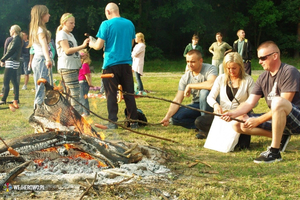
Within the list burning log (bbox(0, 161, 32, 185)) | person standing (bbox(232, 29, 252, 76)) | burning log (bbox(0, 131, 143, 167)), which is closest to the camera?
burning log (bbox(0, 161, 32, 185))

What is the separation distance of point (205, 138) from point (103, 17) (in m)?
20.6

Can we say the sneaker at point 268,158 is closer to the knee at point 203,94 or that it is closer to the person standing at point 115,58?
the knee at point 203,94

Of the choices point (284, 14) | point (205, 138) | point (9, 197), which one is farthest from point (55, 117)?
point (284, 14)

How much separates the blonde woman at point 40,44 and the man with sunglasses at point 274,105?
10.8 ft

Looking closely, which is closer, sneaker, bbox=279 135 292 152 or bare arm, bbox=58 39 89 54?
sneaker, bbox=279 135 292 152

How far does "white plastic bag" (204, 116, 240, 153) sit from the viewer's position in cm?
507

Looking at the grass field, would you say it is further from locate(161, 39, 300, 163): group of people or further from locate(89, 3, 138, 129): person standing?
locate(89, 3, 138, 129): person standing

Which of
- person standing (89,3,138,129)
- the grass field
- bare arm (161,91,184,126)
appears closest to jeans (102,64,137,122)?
person standing (89,3,138,129)

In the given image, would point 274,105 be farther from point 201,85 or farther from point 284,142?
point 201,85

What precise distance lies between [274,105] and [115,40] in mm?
2998

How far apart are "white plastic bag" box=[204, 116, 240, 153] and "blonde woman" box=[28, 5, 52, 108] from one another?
2866 mm

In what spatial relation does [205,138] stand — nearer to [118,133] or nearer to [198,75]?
[198,75]

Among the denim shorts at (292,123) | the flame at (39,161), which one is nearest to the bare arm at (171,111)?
the denim shorts at (292,123)

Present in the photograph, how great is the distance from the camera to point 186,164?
4.34 metres
